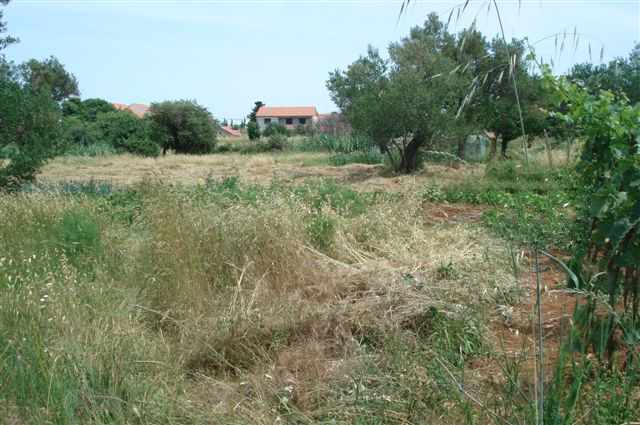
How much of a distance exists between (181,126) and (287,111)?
48.5 metres

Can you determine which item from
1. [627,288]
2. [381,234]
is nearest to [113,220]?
[381,234]

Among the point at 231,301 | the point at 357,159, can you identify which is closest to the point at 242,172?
the point at 357,159

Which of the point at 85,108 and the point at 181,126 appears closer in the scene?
the point at 181,126

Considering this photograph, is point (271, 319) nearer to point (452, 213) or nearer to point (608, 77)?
point (608, 77)

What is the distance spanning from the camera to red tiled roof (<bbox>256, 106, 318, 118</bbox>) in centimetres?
8019

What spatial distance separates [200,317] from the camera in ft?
11.1

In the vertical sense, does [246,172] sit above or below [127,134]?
below

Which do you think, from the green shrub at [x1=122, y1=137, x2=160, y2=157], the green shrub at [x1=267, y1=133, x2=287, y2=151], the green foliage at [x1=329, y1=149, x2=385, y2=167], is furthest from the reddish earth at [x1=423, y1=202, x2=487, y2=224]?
the green shrub at [x1=267, y1=133, x2=287, y2=151]

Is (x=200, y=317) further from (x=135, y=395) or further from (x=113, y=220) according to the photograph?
(x=113, y=220)

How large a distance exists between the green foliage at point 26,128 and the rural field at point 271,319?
4740 mm

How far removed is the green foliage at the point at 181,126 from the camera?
33.5 metres

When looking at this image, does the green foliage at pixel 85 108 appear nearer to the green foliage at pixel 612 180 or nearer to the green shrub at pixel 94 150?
the green shrub at pixel 94 150

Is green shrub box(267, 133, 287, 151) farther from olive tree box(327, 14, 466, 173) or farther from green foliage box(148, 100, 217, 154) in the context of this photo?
olive tree box(327, 14, 466, 173)

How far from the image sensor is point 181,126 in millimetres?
34062
